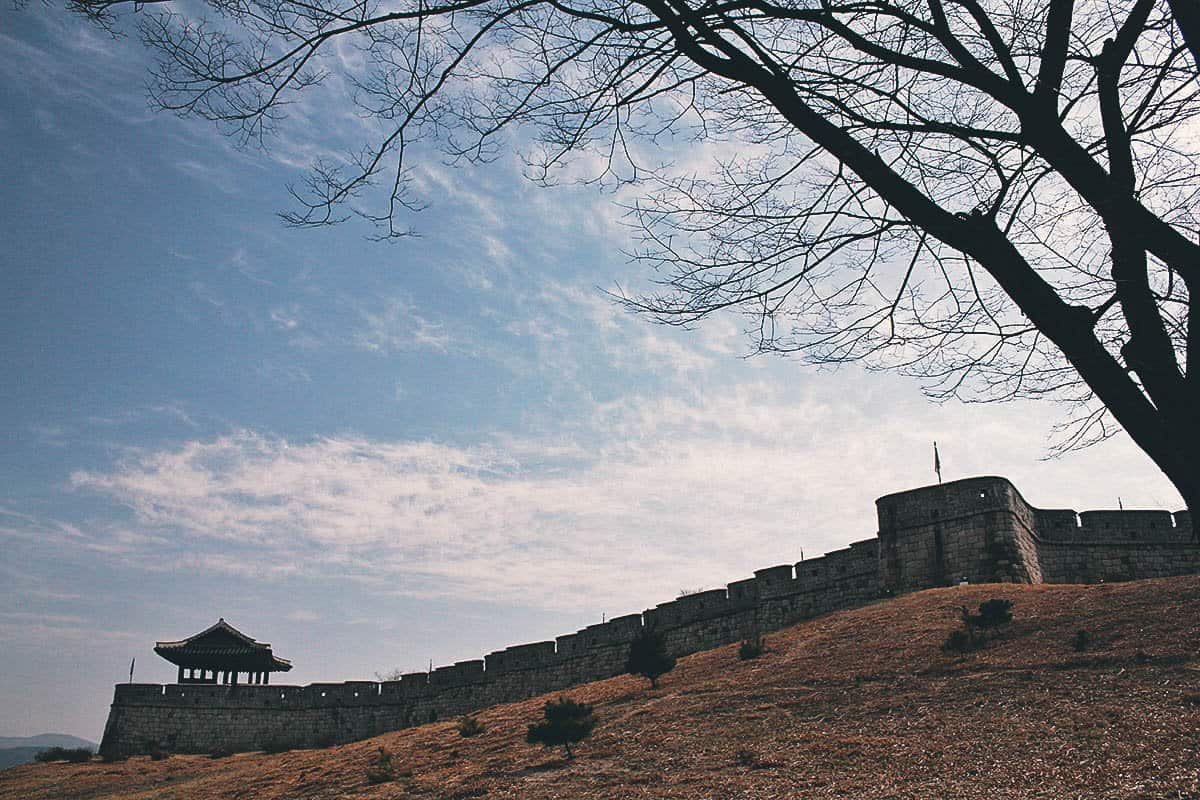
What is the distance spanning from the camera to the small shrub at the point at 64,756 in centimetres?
3030

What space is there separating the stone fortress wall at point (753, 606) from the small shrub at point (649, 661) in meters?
5.68

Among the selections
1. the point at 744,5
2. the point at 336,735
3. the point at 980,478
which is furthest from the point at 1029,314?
the point at 336,735

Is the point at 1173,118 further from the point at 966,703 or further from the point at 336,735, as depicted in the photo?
the point at 336,735

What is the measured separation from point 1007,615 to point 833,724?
539 cm

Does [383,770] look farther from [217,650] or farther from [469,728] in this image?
[217,650]

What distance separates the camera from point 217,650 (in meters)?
33.2

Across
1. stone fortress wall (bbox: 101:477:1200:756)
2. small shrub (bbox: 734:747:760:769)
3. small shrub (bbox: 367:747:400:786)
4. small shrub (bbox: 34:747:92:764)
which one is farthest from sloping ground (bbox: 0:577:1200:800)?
small shrub (bbox: 34:747:92:764)

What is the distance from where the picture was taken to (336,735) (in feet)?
105

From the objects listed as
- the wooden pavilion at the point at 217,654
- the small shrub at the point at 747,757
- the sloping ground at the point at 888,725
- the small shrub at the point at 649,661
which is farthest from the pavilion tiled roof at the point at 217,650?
the small shrub at the point at 747,757

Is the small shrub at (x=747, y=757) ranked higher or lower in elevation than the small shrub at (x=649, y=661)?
lower

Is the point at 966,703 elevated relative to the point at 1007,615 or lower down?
lower down

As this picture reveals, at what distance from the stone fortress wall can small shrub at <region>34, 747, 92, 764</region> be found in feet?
2.38

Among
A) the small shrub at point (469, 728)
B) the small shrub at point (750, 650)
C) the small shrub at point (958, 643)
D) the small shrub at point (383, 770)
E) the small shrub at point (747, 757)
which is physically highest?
the small shrub at point (750, 650)

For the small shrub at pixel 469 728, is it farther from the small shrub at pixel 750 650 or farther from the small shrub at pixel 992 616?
the small shrub at pixel 992 616
